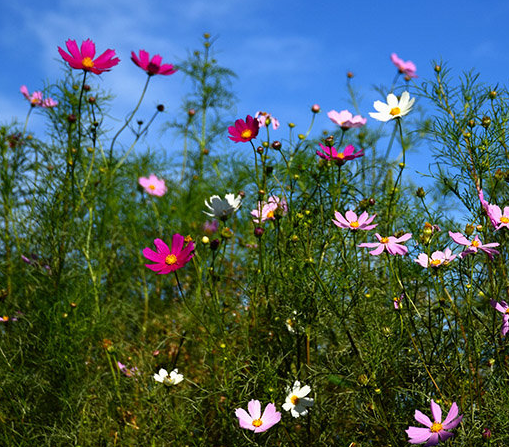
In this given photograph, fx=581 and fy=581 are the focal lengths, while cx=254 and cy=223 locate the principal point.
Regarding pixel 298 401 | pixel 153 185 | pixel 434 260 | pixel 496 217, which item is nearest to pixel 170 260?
pixel 298 401

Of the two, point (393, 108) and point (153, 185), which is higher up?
point (153, 185)

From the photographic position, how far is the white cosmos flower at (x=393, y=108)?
4.85 feet

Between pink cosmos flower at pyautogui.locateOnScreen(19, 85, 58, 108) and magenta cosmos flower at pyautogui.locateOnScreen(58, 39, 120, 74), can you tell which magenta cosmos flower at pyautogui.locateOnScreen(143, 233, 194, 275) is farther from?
pink cosmos flower at pyautogui.locateOnScreen(19, 85, 58, 108)

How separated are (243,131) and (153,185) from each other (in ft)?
5.76

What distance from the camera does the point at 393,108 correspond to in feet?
4.93

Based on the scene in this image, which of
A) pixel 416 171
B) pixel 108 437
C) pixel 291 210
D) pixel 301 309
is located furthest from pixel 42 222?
pixel 416 171

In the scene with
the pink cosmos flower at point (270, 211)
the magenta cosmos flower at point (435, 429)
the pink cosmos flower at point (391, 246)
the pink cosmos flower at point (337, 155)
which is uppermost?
the pink cosmos flower at point (337, 155)

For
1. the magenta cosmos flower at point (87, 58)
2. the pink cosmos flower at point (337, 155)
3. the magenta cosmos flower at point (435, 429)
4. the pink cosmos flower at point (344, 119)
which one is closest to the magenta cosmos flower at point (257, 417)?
the magenta cosmos flower at point (435, 429)

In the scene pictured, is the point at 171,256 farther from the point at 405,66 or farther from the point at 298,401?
the point at 405,66

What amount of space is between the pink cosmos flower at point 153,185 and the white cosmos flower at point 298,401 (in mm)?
1914

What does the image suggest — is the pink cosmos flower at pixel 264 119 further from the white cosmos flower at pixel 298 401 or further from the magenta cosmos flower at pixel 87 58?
the white cosmos flower at pixel 298 401

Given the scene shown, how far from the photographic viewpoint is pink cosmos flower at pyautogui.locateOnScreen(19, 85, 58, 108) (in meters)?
2.40

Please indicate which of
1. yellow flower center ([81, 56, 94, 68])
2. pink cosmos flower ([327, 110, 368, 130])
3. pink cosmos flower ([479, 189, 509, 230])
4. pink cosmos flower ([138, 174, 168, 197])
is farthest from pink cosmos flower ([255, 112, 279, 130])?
pink cosmos flower ([138, 174, 168, 197])

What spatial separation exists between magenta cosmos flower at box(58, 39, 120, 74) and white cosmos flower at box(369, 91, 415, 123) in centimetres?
85
